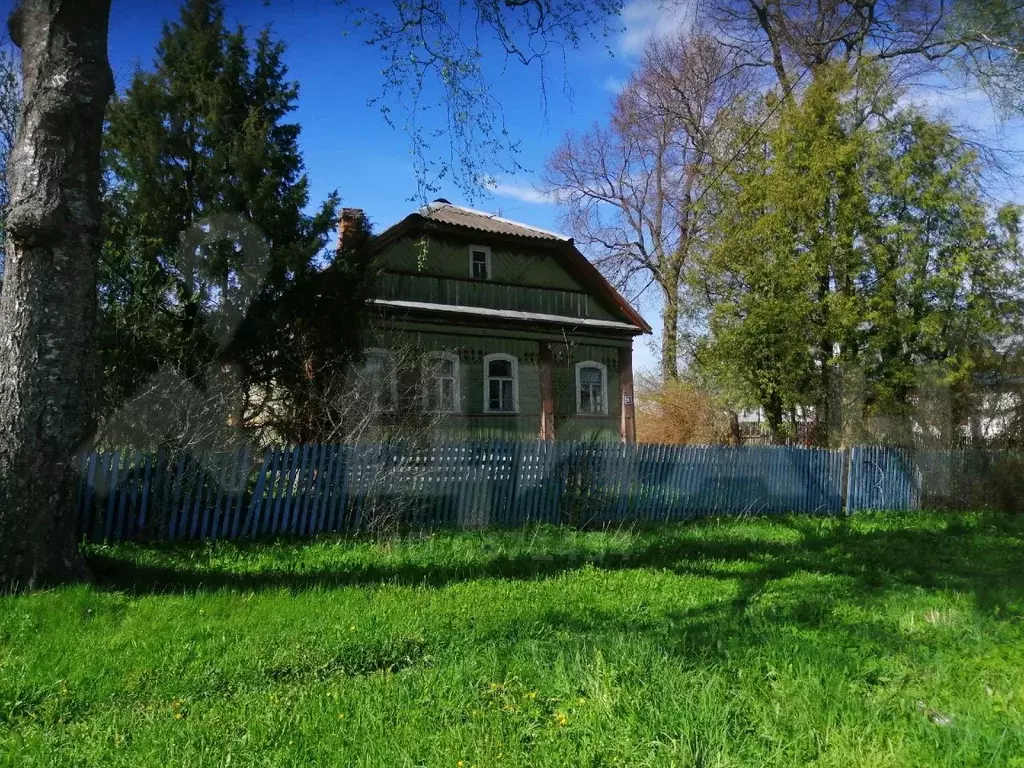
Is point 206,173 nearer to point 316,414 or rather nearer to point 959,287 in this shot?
point 316,414

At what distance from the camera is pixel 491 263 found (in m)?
19.9

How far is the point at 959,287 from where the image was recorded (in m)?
16.2

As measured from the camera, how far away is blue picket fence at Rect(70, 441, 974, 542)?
871 centimetres

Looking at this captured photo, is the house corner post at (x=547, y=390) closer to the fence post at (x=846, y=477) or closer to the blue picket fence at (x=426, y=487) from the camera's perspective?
the blue picket fence at (x=426, y=487)

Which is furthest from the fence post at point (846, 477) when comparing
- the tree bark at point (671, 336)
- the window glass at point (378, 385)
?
the window glass at point (378, 385)

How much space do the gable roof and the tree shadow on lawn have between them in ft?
34.7

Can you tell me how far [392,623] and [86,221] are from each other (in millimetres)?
4379

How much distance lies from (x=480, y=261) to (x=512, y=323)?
2042 millimetres

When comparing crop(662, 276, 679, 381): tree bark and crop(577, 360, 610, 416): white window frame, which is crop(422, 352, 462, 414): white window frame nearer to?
crop(577, 360, 610, 416): white window frame

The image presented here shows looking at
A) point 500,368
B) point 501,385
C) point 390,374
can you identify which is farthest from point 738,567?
point 500,368

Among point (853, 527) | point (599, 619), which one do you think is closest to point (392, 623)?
point (599, 619)

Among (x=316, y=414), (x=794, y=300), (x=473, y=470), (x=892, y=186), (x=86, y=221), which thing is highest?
(x=892, y=186)

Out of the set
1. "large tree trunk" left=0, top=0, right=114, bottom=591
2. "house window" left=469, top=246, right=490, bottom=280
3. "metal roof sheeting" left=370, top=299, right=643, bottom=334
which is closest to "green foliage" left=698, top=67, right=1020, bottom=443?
"metal roof sheeting" left=370, top=299, right=643, bottom=334

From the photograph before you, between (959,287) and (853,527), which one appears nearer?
(853,527)
